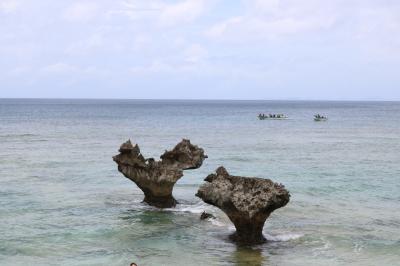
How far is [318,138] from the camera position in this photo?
298 ft

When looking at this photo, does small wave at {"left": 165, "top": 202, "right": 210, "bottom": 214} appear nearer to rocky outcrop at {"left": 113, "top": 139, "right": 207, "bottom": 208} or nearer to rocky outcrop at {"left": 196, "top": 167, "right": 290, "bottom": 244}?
rocky outcrop at {"left": 113, "top": 139, "right": 207, "bottom": 208}

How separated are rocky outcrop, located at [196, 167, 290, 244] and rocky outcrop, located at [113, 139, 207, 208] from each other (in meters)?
6.60

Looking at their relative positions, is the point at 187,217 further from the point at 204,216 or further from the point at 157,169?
the point at 157,169

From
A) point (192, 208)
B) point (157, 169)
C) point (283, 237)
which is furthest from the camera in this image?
point (192, 208)

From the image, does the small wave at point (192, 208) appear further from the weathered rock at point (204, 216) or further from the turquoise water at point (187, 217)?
the weathered rock at point (204, 216)

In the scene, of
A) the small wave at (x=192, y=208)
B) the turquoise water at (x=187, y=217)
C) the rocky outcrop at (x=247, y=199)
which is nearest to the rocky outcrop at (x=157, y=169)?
the small wave at (x=192, y=208)

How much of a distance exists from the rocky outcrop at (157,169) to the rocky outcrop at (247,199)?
660 cm

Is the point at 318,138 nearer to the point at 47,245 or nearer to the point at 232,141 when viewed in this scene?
the point at 232,141

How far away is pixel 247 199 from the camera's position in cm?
2633

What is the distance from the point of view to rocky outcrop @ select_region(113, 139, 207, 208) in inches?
1347

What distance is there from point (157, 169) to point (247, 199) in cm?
919

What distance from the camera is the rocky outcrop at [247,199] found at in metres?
26.1

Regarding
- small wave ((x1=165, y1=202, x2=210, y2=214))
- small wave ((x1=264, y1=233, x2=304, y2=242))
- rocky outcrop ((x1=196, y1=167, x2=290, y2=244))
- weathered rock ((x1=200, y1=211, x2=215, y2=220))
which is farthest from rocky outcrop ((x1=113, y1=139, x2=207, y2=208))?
small wave ((x1=264, y1=233, x2=304, y2=242))

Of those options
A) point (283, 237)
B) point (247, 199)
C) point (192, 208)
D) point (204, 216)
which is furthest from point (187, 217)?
point (247, 199)
